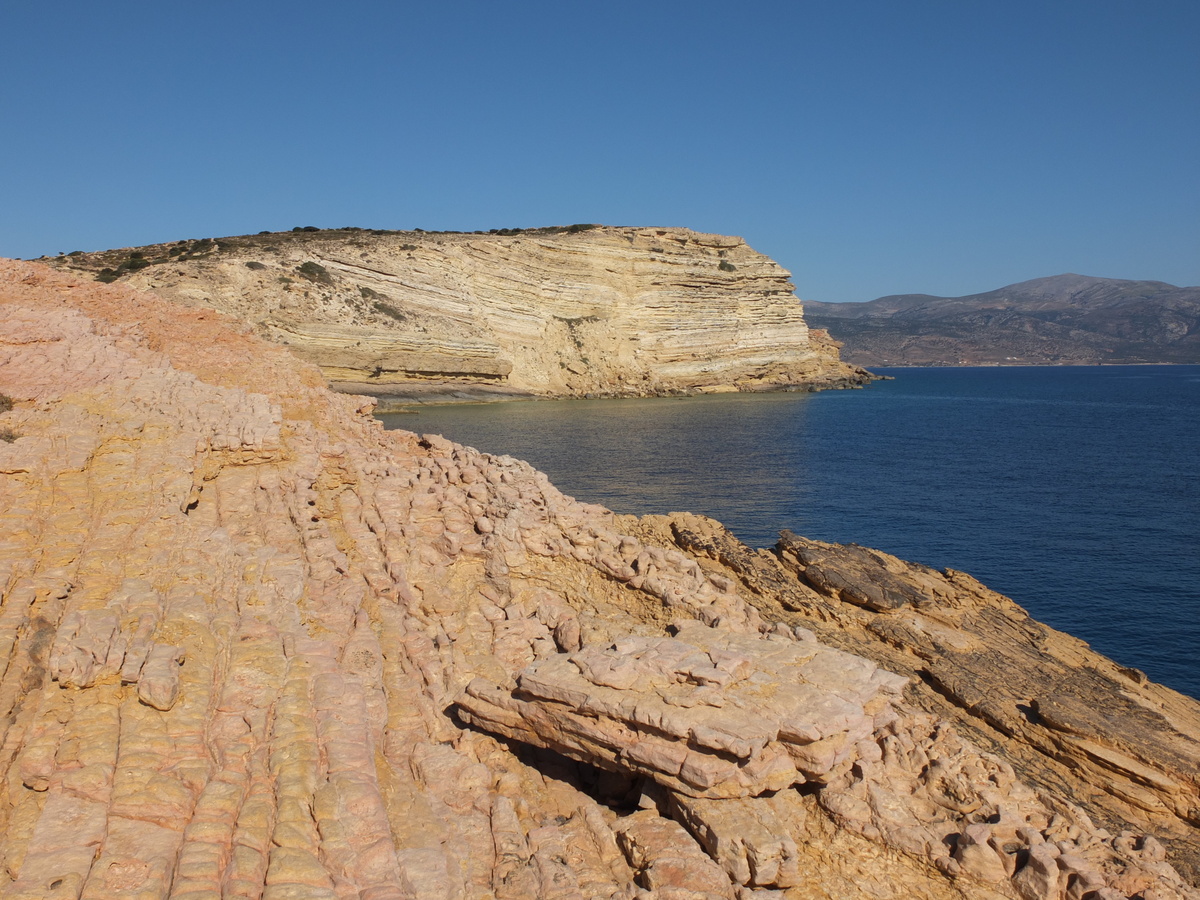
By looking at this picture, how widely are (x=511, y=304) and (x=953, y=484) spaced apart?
59.5m

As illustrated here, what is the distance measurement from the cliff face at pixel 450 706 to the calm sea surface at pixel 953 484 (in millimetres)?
10222

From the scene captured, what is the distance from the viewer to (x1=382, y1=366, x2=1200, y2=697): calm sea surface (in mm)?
24281

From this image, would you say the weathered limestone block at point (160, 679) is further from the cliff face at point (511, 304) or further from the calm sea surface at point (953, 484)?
the cliff face at point (511, 304)

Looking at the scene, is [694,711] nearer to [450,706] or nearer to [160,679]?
Answer: [450,706]

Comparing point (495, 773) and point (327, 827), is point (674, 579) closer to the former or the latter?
point (495, 773)

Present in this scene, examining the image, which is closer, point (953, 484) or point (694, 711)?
point (694, 711)

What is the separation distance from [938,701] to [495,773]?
7.64m

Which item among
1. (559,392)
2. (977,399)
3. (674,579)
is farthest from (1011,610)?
(977,399)

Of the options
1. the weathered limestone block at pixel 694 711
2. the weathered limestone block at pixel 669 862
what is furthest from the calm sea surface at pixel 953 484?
the weathered limestone block at pixel 669 862

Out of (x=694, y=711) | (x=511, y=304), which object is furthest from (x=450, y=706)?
(x=511, y=304)

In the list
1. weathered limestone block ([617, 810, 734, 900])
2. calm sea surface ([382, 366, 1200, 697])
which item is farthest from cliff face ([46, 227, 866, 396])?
weathered limestone block ([617, 810, 734, 900])

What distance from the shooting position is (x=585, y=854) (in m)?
9.02

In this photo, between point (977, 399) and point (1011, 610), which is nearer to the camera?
point (1011, 610)

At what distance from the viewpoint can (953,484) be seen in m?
41.7
